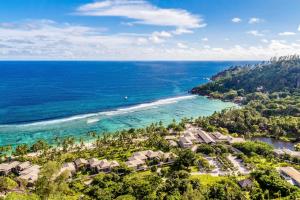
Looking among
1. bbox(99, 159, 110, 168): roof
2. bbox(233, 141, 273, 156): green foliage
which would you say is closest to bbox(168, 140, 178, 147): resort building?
bbox(233, 141, 273, 156): green foliage

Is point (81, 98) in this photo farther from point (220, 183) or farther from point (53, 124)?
point (220, 183)

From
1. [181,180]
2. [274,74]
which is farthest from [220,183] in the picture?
[274,74]

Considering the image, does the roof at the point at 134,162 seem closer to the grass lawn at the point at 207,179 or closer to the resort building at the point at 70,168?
the resort building at the point at 70,168

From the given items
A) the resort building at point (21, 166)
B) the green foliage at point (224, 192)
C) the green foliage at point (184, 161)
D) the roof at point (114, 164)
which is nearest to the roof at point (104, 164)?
the roof at point (114, 164)

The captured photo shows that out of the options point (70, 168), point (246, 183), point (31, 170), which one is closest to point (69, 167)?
point (70, 168)

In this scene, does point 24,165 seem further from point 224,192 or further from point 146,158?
point 224,192

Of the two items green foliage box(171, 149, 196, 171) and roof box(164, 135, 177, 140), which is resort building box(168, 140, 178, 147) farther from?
green foliage box(171, 149, 196, 171)
